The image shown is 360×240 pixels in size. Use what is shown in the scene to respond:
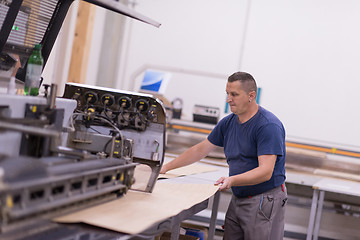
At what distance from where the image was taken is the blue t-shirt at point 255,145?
9.41ft

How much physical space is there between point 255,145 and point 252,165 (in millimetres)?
121

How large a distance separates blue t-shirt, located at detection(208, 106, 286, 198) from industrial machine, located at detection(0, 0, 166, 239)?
757 mm

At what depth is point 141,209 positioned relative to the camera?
80.5 inches

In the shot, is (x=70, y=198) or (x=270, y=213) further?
(x=270, y=213)

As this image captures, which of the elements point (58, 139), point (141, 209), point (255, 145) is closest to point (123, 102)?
point (58, 139)

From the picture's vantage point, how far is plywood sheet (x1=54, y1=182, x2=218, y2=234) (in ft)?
5.67

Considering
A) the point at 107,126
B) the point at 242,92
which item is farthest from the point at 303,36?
the point at 107,126

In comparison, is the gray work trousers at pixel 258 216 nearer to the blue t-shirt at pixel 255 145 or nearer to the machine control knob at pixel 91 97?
the blue t-shirt at pixel 255 145

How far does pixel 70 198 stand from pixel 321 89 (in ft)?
14.1

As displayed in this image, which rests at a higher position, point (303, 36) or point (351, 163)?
point (303, 36)

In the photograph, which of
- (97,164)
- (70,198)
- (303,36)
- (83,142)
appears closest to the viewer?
(70,198)

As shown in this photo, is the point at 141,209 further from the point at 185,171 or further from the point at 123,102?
the point at 185,171

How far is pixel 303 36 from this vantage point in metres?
5.49

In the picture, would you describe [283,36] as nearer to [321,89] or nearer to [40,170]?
[321,89]
